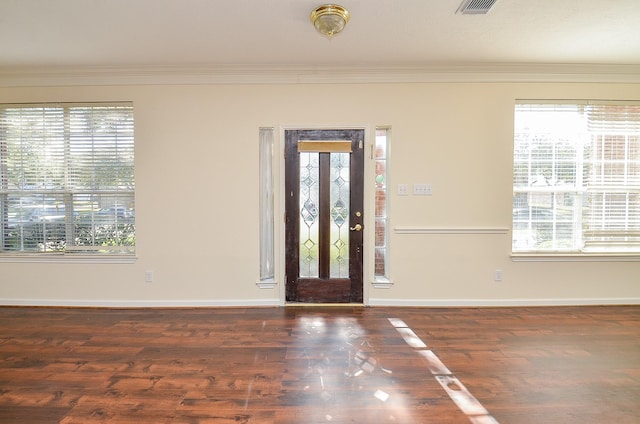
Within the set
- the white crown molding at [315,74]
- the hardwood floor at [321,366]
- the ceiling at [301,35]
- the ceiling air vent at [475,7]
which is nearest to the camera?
the hardwood floor at [321,366]

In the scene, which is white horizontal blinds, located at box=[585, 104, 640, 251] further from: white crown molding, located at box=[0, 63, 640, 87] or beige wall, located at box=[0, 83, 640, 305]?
white crown molding, located at box=[0, 63, 640, 87]

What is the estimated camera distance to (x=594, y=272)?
3766mm

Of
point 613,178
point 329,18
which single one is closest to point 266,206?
point 329,18

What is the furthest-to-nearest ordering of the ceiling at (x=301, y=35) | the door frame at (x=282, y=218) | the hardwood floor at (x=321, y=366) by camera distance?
the door frame at (x=282, y=218), the ceiling at (x=301, y=35), the hardwood floor at (x=321, y=366)

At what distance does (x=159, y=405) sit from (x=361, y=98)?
3277 millimetres

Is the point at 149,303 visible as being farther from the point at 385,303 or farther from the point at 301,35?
the point at 301,35

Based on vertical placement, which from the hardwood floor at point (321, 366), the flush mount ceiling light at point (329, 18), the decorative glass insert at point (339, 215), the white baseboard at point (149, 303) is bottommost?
the hardwood floor at point (321, 366)

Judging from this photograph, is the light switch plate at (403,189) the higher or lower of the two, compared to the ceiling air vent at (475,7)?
lower

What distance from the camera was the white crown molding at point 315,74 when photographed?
3.62m

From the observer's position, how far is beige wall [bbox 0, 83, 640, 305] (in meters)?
3.70

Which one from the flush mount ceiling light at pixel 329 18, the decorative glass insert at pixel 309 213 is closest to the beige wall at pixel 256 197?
the decorative glass insert at pixel 309 213

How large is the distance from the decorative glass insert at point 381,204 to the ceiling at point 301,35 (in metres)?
0.83

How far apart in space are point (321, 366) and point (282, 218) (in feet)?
5.71

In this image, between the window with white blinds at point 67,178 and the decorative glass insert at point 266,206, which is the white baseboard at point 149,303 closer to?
the decorative glass insert at point 266,206
